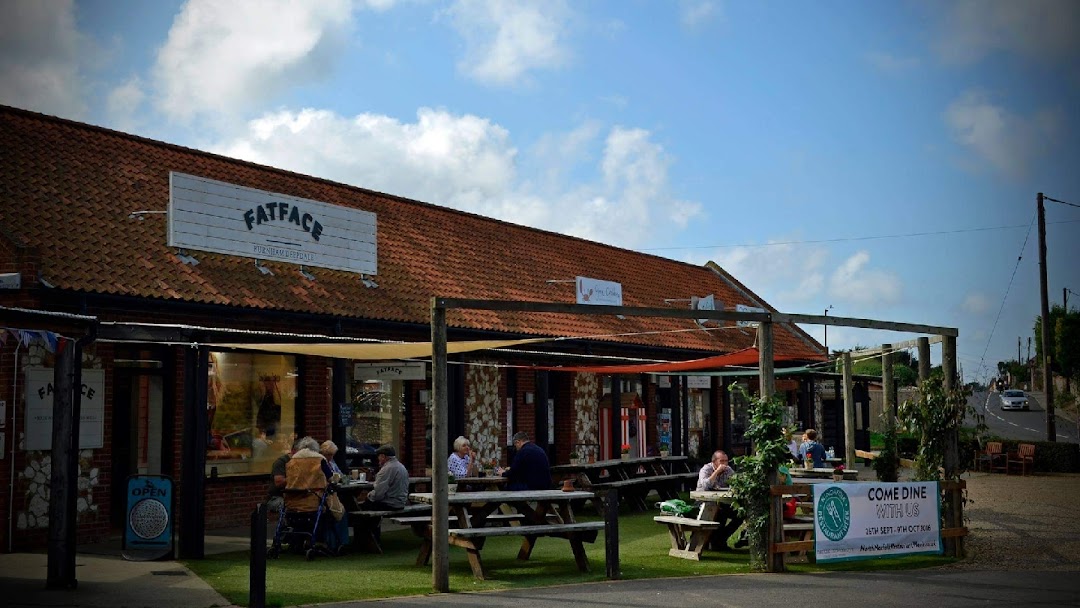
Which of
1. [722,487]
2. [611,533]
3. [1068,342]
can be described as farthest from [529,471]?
[1068,342]

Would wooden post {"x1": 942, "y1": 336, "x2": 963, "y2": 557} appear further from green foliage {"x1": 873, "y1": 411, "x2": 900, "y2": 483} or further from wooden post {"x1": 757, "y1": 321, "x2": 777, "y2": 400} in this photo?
wooden post {"x1": 757, "y1": 321, "x2": 777, "y2": 400}

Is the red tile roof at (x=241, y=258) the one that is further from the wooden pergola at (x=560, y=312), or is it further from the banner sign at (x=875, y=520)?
the banner sign at (x=875, y=520)

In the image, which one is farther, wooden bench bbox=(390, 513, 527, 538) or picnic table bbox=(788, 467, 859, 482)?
picnic table bbox=(788, 467, 859, 482)

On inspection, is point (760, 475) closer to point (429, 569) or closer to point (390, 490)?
point (429, 569)

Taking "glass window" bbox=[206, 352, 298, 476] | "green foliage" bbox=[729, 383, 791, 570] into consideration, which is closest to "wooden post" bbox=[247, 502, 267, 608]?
"green foliage" bbox=[729, 383, 791, 570]

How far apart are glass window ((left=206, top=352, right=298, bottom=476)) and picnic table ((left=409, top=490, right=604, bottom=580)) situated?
453cm

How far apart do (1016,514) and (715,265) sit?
17.6 metres

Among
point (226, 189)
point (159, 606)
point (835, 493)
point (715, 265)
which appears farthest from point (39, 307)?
point (715, 265)

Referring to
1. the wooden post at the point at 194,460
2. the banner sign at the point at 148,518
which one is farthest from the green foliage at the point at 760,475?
the banner sign at the point at 148,518

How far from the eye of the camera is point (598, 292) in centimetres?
2436

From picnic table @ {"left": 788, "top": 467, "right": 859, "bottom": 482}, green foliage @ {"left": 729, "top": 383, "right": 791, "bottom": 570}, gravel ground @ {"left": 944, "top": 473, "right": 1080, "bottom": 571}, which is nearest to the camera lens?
green foliage @ {"left": 729, "top": 383, "right": 791, "bottom": 570}

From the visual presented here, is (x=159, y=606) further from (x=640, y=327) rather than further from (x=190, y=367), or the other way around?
(x=640, y=327)

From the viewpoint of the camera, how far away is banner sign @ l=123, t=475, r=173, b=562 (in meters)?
11.9

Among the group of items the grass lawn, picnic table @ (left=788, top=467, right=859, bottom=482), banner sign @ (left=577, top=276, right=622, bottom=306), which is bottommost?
the grass lawn
